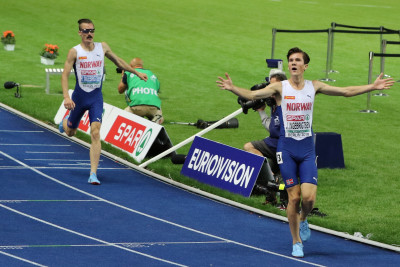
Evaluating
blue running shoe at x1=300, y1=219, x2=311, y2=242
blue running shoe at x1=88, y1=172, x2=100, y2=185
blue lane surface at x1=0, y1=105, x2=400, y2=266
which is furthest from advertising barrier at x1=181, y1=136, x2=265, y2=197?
blue running shoe at x1=300, y1=219, x2=311, y2=242

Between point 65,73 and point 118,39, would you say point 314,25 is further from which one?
point 65,73

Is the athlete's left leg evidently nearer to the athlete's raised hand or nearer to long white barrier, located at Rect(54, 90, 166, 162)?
long white barrier, located at Rect(54, 90, 166, 162)

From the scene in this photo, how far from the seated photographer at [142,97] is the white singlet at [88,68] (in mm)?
3809

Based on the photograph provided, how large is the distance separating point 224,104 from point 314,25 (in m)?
17.4

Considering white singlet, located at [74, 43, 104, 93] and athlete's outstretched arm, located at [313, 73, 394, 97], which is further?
white singlet, located at [74, 43, 104, 93]

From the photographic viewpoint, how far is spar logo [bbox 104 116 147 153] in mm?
16094

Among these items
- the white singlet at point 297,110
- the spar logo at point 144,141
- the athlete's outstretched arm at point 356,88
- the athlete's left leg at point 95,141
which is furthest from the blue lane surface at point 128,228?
the athlete's outstretched arm at point 356,88

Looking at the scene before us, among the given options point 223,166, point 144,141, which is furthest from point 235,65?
point 223,166

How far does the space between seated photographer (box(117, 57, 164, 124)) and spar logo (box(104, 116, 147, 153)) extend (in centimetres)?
87

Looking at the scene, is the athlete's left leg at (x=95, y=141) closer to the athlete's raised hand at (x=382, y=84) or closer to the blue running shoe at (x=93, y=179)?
the blue running shoe at (x=93, y=179)

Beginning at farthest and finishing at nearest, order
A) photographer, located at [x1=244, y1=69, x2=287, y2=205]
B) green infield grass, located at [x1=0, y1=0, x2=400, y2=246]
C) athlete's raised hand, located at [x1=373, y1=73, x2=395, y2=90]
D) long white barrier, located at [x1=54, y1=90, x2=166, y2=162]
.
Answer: long white barrier, located at [x1=54, y1=90, x2=166, y2=162] → green infield grass, located at [x1=0, y1=0, x2=400, y2=246] → photographer, located at [x1=244, y1=69, x2=287, y2=205] → athlete's raised hand, located at [x1=373, y1=73, x2=395, y2=90]

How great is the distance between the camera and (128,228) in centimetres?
1145

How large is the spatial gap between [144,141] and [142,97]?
2.13 m

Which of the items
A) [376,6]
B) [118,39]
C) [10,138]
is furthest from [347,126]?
[376,6]
